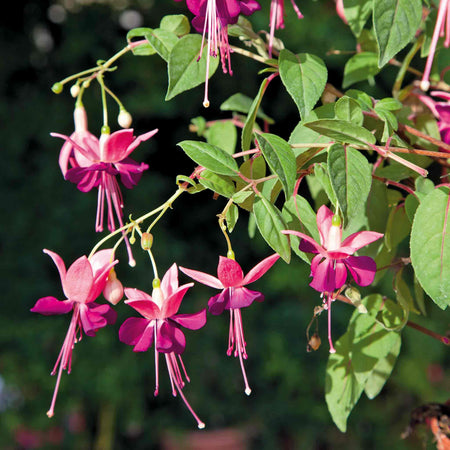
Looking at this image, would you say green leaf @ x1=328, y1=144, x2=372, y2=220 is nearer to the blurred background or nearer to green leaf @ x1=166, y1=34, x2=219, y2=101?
green leaf @ x1=166, y1=34, x2=219, y2=101

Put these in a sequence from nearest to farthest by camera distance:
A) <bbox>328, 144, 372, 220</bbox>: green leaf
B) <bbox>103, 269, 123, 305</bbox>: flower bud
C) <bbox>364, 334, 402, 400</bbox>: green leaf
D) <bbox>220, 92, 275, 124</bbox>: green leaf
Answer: <bbox>328, 144, 372, 220</bbox>: green leaf
<bbox>103, 269, 123, 305</bbox>: flower bud
<bbox>364, 334, 402, 400</bbox>: green leaf
<bbox>220, 92, 275, 124</bbox>: green leaf

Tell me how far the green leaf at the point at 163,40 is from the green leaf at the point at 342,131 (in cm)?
19

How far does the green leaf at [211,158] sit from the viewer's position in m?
0.47

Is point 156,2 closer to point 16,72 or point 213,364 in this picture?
point 16,72

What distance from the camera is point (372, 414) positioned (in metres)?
2.02

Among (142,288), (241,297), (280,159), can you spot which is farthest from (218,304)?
(142,288)

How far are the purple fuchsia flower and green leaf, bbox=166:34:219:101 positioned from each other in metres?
0.17

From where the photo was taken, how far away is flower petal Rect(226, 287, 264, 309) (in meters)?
0.50

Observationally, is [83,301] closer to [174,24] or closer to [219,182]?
[219,182]

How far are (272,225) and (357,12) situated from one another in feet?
0.97

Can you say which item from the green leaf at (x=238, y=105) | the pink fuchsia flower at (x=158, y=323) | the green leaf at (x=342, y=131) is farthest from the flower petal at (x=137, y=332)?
the green leaf at (x=238, y=105)

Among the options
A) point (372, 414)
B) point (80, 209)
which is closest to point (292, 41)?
point (80, 209)

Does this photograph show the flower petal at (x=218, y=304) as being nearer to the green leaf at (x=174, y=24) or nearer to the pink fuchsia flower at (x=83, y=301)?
the pink fuchsia flower at (x=83, y=301)

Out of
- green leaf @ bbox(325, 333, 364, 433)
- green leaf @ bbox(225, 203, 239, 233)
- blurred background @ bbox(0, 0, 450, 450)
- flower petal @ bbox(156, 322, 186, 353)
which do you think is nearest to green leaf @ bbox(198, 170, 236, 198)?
green leaf @ bbox(225, 203, 239, 233)
